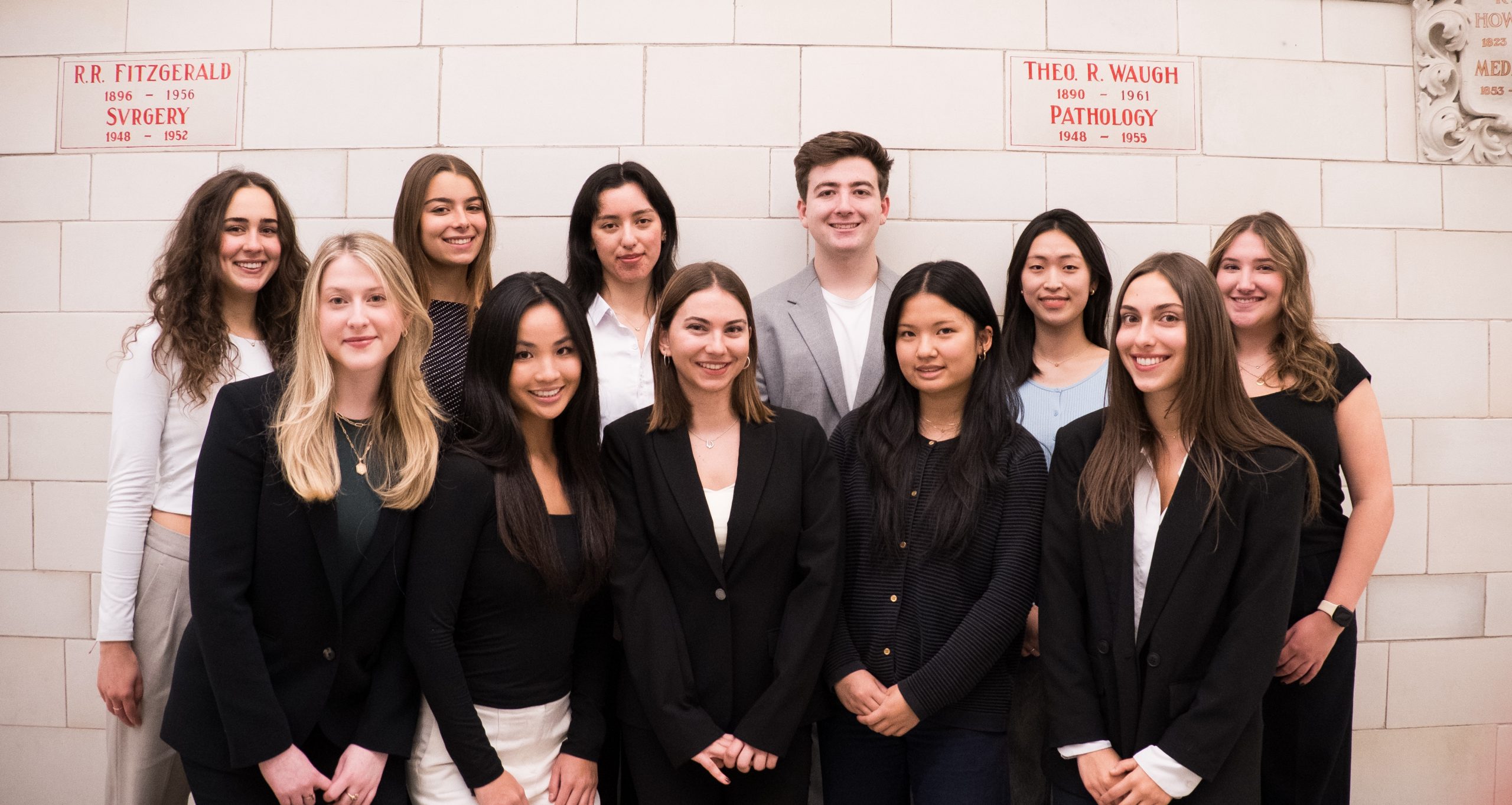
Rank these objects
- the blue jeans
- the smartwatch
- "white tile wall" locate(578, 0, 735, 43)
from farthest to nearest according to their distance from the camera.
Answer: "white tile wall" locate(578, 0, 735, 43)
the smartwatch
the blue jeans

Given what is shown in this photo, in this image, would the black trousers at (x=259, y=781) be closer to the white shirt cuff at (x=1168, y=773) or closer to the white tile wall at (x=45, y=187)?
the white shirt cuff at (x=1168, y=773)

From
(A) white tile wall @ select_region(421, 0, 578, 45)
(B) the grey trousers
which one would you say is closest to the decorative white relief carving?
(A) white tile wall @ select_region(421, 0, 578, 45)

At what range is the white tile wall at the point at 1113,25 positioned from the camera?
310 cm

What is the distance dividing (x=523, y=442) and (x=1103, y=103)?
2.34 metres

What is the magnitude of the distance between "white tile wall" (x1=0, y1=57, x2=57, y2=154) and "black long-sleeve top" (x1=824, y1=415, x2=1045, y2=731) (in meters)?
3.16

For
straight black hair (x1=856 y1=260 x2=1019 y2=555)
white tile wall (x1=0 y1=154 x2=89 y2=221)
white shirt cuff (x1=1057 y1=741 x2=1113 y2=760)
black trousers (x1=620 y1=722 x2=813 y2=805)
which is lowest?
black trousers (x1=620 y1=722 x2=813 y2=805)

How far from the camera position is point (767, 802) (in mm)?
2051

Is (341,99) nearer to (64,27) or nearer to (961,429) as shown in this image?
(64,27)

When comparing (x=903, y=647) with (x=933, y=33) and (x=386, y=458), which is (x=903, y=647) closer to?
(x=386, y=458)

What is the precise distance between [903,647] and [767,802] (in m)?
0.47

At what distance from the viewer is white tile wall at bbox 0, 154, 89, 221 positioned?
3135 mm

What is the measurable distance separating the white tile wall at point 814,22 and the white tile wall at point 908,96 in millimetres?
41

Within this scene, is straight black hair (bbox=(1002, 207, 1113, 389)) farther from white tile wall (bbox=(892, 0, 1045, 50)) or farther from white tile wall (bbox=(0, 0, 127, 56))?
white tile wall (bbox=(0, 0, 127, 56))

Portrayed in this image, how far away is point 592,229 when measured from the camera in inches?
109
